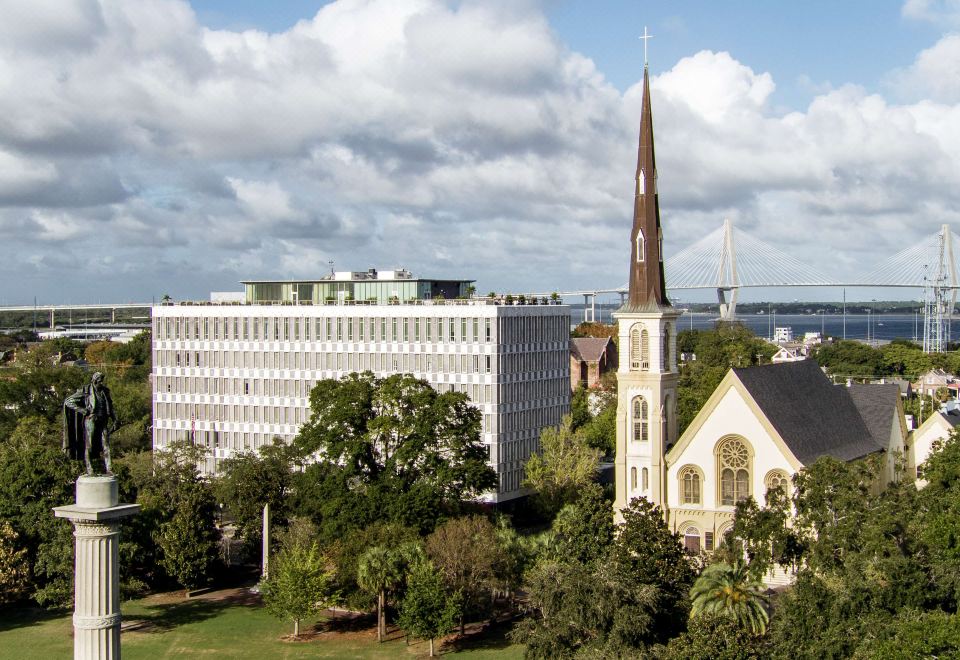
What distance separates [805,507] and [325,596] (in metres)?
25.7

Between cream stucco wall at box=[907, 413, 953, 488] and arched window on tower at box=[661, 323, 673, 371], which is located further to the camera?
cream stucco wall at box=[907, 413, 953, 488]

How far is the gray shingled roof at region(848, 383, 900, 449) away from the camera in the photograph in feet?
272

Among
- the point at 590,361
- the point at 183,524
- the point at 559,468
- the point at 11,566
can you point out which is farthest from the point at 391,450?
the point at 590,361

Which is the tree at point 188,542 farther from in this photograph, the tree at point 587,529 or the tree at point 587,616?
the tree at point 587,616

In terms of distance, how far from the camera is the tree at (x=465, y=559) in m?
61.7

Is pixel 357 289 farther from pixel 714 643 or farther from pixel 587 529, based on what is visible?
pixel 714 643

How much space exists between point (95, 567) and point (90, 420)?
4.26 m

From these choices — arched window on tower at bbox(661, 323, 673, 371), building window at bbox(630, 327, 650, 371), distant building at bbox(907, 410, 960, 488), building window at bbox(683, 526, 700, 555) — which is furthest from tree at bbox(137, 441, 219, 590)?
distant building at bbox(907, 410, 960, 488)

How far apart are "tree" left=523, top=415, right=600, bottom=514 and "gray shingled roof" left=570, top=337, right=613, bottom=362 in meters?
64.9

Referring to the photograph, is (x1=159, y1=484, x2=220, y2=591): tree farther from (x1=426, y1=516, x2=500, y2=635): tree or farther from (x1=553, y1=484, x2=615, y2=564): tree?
(x1=553, y1=484, x2=615, y2=564): tree

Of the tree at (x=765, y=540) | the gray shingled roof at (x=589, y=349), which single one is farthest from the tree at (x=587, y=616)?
the gray shingled roof at (x=589, y=349)

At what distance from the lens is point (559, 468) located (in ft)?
295

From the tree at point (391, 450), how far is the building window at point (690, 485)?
38.0 ft

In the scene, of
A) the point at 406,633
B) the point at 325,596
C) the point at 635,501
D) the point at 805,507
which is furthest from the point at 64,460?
the point at 805,507
